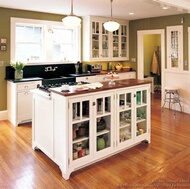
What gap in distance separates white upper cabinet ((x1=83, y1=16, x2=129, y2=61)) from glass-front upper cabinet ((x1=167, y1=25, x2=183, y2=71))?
4.77 feet

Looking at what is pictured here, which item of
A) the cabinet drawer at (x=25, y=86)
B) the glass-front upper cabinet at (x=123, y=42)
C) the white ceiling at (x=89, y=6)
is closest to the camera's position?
the white ceiling at (x=89, y=6)

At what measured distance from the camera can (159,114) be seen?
571 cm

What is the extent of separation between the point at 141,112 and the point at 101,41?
3169 mm

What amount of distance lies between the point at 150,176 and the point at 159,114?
3.09 m

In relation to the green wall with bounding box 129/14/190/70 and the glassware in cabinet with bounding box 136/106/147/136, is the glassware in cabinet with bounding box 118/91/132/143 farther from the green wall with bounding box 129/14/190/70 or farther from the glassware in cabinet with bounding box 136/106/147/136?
the green wall with bounding box 129/14/190/70

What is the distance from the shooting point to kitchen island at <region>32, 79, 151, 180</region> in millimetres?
2791

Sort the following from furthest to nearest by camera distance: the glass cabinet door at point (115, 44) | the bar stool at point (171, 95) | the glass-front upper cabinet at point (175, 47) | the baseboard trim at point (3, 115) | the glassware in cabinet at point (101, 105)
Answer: the glass cabinet door at point (115, 44)
the bar stool at point (171, 95)
the glass-front upper cabinet at point (175, 47)
the baseboard trim at point (3, 115)
the glassware in cabinet at point (101, 105)

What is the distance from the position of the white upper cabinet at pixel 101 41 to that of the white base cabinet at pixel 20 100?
1902mm

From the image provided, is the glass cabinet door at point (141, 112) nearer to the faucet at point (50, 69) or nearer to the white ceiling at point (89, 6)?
the white ceiling at point (89, 6)

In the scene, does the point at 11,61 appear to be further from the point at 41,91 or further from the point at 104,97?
the point at 104,97

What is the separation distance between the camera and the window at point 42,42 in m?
5.32

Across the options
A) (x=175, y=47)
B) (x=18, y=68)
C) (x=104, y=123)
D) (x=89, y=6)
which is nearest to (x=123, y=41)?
(x=175, y=47)

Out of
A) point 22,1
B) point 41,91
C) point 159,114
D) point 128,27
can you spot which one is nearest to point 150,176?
point 41,91

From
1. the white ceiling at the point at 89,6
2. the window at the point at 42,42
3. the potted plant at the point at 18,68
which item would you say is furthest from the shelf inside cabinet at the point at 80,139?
the window at the point at 42,42
